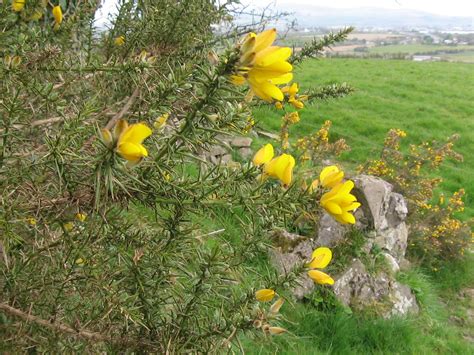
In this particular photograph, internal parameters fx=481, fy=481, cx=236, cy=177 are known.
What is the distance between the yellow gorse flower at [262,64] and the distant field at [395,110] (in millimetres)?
4964

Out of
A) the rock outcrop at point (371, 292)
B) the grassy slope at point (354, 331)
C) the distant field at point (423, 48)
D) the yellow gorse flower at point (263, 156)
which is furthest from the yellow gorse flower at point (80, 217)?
the distant field at point (423, 48)

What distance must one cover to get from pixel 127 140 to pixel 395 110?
10060 mm

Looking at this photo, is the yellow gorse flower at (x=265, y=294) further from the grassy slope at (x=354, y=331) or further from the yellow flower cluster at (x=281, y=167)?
the grassy slope at (x=354, y=331)

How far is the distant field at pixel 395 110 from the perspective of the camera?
25.8 feet

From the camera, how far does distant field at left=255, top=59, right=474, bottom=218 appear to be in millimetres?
7863

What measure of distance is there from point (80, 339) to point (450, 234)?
4859 mm

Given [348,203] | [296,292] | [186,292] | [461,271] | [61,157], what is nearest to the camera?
[61,157]

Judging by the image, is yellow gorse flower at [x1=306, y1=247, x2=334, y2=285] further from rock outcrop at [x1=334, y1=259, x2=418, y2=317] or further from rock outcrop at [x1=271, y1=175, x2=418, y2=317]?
rock outcrop at [x1=334, y1=259, x2=418, y2=317]

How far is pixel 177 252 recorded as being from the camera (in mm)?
1061

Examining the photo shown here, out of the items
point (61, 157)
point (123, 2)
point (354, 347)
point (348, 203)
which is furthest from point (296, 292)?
point (61, 157)

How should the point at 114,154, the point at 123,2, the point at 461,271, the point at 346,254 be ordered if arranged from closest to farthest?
the point at 114,154
the point at 123,2
the point at 346,254
the point at 461,271

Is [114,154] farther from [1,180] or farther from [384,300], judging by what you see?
[384,300]

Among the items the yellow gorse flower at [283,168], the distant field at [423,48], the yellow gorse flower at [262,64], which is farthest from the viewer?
the distant field at [423,48]

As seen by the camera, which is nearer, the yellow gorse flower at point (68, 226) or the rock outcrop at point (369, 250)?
the yellow gorse flower at point (68, 226)
